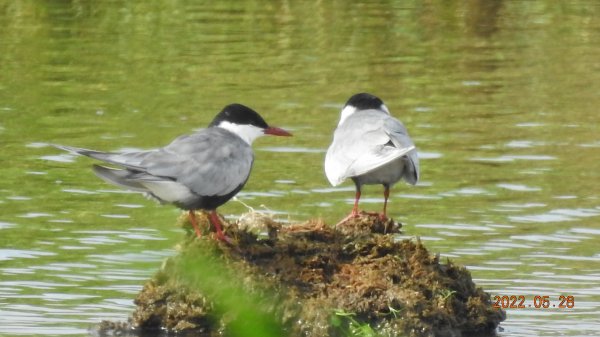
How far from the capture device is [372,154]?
9.83 metres

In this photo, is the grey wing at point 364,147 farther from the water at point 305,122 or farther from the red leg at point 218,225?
the water at point 305,122

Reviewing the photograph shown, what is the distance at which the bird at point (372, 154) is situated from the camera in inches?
385

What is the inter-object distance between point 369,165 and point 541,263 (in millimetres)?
1987

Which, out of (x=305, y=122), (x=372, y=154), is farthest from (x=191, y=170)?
(x=305, y=122)

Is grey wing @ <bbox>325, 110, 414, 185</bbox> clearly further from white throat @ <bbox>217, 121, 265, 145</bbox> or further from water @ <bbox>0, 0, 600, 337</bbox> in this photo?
water @ <bbox>0, 0, 600, 337</bbox>

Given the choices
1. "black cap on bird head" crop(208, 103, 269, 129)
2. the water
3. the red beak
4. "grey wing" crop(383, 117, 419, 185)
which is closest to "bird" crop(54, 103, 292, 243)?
"black cap on bird head" crop(208, 103, 269, 129)

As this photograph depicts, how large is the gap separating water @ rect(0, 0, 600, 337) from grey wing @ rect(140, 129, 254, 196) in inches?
26.7

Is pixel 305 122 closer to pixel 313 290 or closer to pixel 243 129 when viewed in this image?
pixel 243 129

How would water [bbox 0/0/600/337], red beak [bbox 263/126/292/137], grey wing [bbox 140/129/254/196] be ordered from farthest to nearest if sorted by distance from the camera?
water [bbox 0/0/600/337] < red beak [bbox 263/126/292/137] < grey wing [bbox 140/129/254/196]

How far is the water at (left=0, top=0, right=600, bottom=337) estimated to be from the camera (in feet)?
35.5

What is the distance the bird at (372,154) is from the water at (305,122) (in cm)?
109

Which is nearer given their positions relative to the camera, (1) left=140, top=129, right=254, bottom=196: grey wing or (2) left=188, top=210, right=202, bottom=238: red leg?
(1) left=140, top=129, right=254, bottom=196: grey wing

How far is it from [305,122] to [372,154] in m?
6.77
